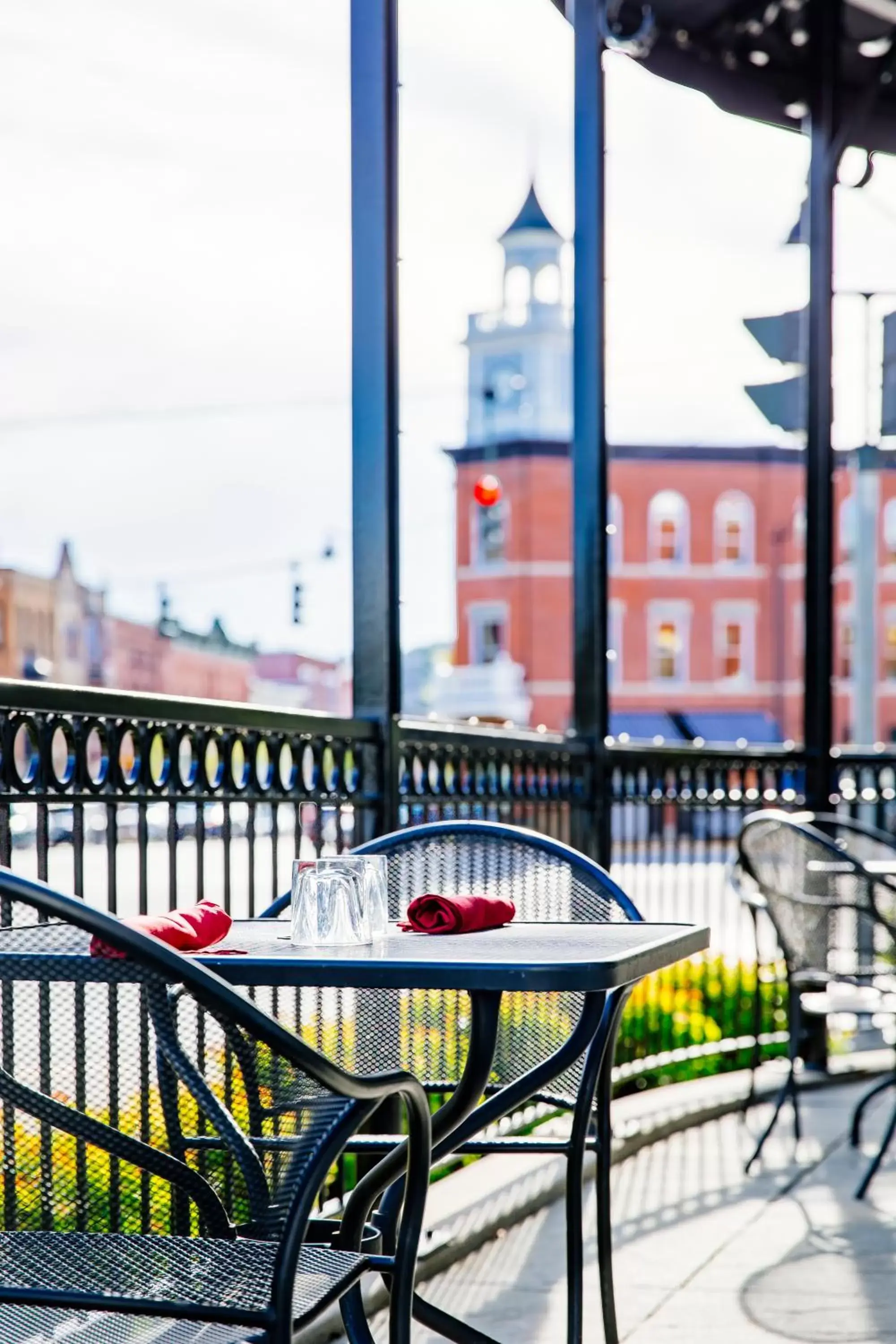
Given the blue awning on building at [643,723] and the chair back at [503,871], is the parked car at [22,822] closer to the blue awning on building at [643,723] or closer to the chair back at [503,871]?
the chair back at [503,871]

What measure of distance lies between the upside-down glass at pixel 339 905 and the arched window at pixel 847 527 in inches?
1673

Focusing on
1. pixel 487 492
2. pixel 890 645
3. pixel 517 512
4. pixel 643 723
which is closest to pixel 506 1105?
pixel 487 492

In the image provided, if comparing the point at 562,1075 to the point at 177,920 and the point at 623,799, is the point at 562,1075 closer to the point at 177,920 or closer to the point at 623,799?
the point at 177,920

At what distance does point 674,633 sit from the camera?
46.9 metres

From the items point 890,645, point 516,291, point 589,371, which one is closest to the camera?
point 589,371

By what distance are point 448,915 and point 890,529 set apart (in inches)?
1820

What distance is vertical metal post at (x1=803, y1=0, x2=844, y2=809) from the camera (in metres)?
6.28

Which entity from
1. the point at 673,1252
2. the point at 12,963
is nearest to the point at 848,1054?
the point at 673,1252

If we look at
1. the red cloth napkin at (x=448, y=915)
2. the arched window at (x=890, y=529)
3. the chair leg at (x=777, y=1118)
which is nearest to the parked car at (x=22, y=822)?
the red cloth napkin at (x=448, y=915)

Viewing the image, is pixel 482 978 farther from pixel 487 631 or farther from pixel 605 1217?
pixel 487 631

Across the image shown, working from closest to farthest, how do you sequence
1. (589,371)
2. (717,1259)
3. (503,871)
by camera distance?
(503,871) < (717,1259) < (589,371)

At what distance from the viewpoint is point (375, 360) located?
11.9ft

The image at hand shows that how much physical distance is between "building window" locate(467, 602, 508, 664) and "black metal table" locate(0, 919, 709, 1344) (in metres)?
44.5

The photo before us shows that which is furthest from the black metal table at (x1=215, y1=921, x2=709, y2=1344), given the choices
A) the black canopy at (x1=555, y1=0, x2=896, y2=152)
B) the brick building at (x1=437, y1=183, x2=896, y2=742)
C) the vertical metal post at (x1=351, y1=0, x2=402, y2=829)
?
the brick building at (x1=437, y1=183, x2=896, y2=742)
